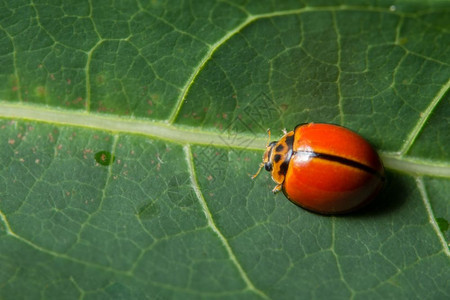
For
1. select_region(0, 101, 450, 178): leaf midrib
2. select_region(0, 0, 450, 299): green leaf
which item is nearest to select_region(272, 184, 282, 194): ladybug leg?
select_region(0, 0, 450, 299): green leaf

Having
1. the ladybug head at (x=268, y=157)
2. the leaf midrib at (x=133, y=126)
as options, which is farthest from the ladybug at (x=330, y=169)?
the leaf midrib at (x=133, y=126)

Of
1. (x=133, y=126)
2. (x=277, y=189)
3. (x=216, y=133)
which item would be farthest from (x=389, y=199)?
(x=133, y=126)

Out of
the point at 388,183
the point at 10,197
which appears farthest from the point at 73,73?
the point at 388,183

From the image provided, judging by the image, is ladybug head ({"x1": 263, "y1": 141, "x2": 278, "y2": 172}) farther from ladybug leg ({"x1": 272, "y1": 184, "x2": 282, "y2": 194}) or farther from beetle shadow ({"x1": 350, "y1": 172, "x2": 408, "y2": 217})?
beetle shadow ({"x1": 350, "y1": 172, "x2": 408, "y2": 217})

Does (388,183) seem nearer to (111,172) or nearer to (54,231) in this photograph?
(111,172)

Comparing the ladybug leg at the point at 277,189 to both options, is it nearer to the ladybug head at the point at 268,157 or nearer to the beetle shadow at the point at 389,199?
the ladybug head at the point at 268,157

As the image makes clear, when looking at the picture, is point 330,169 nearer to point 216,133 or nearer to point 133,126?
point 216,133
